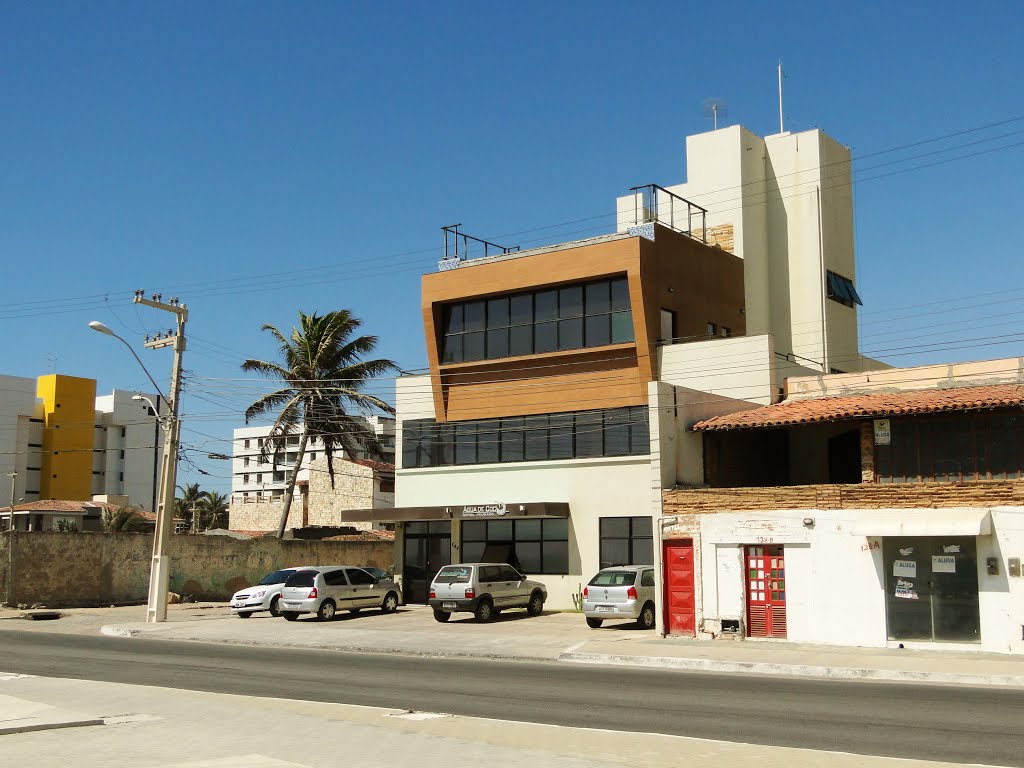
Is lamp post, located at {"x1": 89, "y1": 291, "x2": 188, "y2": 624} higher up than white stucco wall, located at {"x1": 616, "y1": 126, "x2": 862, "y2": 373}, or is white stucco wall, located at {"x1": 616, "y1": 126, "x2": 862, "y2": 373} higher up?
white stucco wall, located at {"x1": 616, "y1": 126, "x2": 862, "y2": 373}

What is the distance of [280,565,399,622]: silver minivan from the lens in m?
32.8

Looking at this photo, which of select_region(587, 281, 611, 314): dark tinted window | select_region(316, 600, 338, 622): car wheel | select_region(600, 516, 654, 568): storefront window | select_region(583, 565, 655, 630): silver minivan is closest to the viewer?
select_region(583, 565, 655, 630): silver minivan

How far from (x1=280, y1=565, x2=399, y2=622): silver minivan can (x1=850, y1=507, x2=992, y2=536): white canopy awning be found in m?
17.1

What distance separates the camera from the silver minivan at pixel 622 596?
2789cm

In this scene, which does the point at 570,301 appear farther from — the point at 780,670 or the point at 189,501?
the point at 189,501

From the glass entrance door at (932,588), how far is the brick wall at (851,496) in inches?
35.3

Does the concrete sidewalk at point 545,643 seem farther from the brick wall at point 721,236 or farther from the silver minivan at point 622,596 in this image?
the brick wall at point 721,236

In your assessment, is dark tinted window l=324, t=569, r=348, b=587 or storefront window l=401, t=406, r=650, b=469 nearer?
dark tinted window l=324, t=569, r=348, b=587

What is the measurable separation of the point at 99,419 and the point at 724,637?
353ft

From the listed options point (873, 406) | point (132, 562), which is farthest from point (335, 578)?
point (873, 406)

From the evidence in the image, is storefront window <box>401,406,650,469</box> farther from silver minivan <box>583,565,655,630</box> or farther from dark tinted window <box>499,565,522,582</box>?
silver minivan <box>583,565,655,630</box>

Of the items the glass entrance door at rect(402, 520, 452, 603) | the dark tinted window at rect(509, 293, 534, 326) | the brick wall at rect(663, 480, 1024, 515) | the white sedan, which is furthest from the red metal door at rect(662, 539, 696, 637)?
the white sedan

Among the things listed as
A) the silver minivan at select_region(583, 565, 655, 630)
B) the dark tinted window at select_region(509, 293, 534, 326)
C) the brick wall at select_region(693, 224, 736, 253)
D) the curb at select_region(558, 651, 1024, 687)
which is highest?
the brick wall at select_region(693, 224, 736, 253)

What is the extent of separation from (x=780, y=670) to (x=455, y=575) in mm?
13822
